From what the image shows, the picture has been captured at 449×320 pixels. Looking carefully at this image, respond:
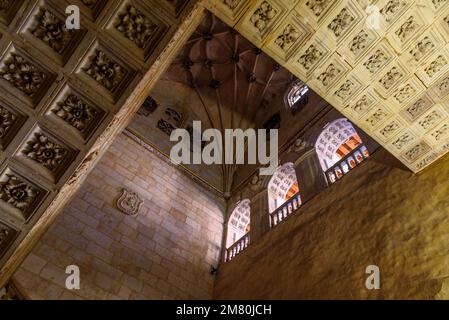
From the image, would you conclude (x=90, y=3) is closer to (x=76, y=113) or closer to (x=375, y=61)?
(x=76, y=113)

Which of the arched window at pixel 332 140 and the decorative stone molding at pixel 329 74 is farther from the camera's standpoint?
the arched window at pixel 332 140

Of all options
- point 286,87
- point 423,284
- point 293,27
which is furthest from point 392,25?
point 286,87

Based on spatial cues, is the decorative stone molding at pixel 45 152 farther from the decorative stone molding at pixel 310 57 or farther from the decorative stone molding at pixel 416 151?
the decorative stone molding at pixel 416 151

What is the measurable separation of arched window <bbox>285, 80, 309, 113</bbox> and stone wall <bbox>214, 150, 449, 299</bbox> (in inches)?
182

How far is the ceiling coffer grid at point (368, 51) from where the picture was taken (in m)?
3.01

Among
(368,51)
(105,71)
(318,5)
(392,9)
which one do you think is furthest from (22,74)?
(392,9)

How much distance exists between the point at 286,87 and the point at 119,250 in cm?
893

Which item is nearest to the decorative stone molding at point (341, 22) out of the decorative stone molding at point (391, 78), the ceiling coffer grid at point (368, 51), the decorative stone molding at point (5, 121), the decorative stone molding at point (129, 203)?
the ceiling coffer grid at point (368, 51)

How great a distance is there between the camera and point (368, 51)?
3271mm

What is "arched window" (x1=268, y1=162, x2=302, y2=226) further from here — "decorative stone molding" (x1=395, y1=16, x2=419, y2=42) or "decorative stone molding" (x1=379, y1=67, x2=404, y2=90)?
"decorative stone molding" (x1=395, y1=16, x2=419, y2=42)

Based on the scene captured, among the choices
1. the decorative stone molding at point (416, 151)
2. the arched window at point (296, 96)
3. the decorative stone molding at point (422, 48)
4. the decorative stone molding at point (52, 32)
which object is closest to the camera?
the decorative stone molding at point (52, 32)

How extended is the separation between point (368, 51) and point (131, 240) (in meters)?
5.97

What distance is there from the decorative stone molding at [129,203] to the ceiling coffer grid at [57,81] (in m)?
4.23

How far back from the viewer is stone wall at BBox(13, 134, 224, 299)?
18.7 feet
